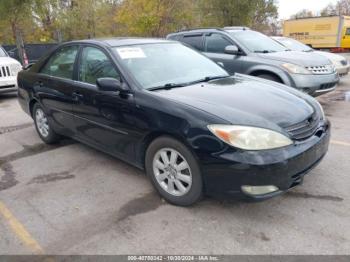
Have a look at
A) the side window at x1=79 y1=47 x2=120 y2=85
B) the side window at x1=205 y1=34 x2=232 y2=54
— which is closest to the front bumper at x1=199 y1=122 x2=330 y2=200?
the side window at x1=79 y1=47 x2=120 y2=85

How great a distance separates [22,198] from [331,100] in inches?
268

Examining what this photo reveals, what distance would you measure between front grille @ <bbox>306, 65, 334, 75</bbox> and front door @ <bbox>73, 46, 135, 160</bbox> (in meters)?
4.24

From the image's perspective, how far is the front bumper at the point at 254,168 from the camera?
106 inches

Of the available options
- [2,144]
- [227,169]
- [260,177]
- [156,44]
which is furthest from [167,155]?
[2,144]

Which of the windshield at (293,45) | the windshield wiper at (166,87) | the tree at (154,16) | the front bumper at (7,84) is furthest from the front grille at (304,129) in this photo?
the tree at (154,16)

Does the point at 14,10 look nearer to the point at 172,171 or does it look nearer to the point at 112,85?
the point at 112,85

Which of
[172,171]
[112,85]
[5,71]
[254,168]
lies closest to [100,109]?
[112,85]

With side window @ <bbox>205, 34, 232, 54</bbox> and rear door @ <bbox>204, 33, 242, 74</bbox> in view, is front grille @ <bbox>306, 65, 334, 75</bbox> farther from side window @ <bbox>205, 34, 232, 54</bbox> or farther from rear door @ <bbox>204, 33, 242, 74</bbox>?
side window @ <bbox>205, 34, 232, 54</bbox>

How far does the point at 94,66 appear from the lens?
159 inches

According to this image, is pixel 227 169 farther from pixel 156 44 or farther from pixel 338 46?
pixel 338 46

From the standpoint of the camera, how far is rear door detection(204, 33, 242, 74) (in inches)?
276

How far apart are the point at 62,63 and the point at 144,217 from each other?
2617mm

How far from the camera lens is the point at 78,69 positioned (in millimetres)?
4227

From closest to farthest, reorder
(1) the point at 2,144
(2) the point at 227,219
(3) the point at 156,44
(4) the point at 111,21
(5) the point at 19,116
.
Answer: (2) the point at 227,219, (3) the point at 156,44, (1) the point at 2,144, (5) the point at 19,116, (4) the point at 111,21
